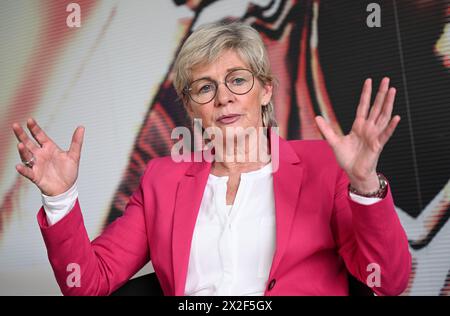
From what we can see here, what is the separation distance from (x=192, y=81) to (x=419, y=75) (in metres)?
1.31

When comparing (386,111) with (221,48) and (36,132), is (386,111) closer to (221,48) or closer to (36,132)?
(221,48)

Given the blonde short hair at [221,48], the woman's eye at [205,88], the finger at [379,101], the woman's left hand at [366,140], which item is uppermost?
the blonde short hair at [221,48]

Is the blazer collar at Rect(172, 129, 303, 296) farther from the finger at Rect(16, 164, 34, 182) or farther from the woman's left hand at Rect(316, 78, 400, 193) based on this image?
the finger at Rect(16, 164, 34, 182)

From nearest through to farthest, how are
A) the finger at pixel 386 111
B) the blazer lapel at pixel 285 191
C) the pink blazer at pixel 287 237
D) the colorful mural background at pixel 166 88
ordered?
the finger at pixel 386 111
the pink blazer at pixel 287 237
the blazer lapel at pixel 285 191
the colorful mural background at pixel 166 88

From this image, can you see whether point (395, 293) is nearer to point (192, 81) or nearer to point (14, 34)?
point (192, 81)

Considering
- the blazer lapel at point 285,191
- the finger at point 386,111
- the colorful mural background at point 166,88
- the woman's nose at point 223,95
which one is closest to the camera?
the finger at point 386,111

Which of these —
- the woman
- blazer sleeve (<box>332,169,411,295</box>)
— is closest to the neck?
the woman

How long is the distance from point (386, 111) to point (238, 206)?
21.9 inches

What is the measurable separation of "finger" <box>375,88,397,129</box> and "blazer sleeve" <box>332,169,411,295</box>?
0.54 feet

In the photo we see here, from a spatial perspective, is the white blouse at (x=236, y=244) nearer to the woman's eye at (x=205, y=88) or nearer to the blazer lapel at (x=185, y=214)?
the blazer lapel at (x=185, y=214)

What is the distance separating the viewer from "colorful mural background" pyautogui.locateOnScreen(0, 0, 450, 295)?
2.60 m

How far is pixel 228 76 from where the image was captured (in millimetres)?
1752

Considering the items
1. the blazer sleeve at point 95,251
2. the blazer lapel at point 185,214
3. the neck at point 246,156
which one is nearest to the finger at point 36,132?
the blazer sleeve at point 95,251

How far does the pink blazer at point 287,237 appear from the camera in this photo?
4.56 ft
